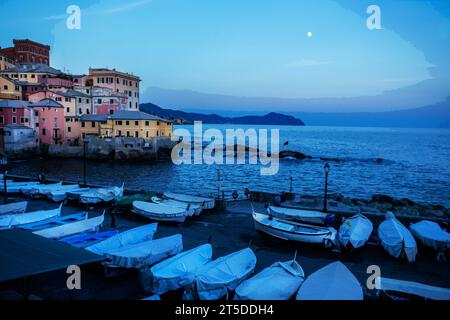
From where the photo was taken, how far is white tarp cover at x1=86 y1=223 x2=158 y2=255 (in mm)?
12593

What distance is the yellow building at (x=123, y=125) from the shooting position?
63781 millimetres

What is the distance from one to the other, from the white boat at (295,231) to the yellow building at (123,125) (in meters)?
51.4

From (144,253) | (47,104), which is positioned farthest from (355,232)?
(47,104)

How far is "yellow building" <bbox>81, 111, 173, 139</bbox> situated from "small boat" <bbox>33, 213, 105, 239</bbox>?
1947 inches

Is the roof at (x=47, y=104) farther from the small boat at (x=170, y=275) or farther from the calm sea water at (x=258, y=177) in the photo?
the small boat at (x=170, y=275)

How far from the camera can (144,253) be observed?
11758mm

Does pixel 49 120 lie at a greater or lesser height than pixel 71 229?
greater

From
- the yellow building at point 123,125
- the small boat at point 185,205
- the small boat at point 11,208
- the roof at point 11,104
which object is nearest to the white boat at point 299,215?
the small boat at point 185,205

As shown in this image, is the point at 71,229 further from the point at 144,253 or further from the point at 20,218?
the point at 144,253

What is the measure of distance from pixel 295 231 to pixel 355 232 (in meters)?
2.62

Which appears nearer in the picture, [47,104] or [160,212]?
[160,212]
